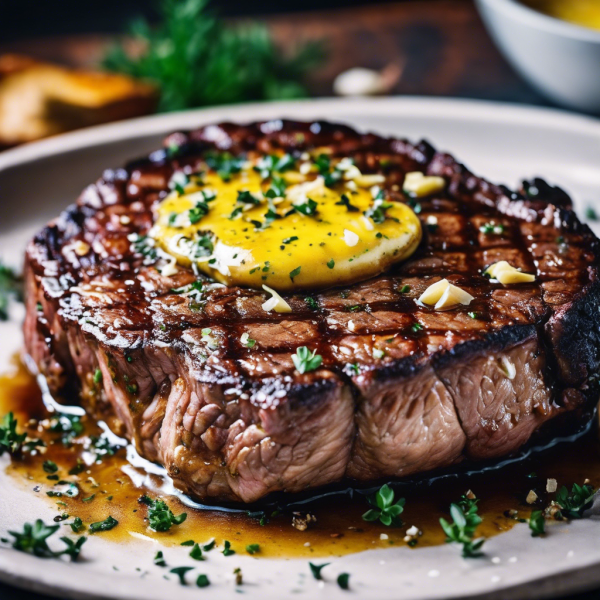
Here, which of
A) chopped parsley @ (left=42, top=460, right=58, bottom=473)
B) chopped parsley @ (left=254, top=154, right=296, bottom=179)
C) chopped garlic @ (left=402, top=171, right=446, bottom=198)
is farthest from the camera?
chopped parsley @ (left=254, top=154, right=296, bottom=179)

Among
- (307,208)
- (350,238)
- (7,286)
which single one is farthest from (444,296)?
(7,286)

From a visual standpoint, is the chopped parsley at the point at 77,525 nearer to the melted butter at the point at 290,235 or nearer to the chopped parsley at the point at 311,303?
the melted butter at the point at 290,235

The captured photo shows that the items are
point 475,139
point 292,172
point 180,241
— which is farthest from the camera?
point 475,139

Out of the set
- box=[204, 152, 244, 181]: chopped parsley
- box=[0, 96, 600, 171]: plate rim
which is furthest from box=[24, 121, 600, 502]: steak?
box=[0, 96, 600, 171]: plate rim

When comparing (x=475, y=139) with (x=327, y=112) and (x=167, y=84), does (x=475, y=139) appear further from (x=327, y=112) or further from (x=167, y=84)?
(x=167, y=84)

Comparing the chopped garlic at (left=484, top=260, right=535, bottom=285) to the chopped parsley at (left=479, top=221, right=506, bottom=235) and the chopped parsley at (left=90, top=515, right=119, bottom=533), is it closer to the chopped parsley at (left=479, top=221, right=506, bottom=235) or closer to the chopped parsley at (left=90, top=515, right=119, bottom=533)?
the chopped parsley at (left=479, top=221, right=506, bottom=235)

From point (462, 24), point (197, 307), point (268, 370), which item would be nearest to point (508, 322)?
point (268, 370)

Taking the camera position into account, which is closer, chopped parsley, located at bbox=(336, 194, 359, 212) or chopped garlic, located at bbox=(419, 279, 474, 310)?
chopped garlic, located at bbox=(419, 279, 474, 310)
